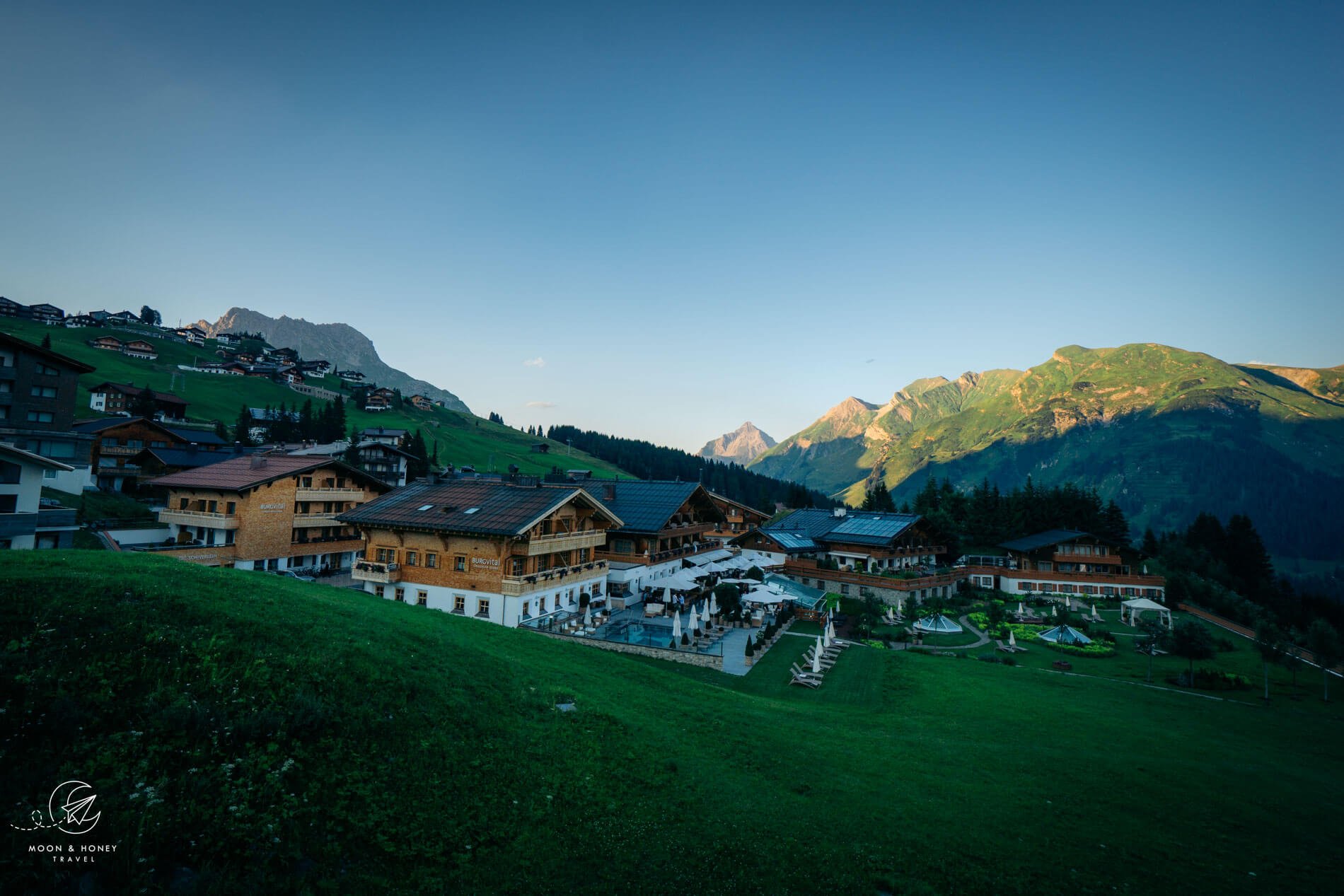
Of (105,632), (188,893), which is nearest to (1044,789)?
(188,893)

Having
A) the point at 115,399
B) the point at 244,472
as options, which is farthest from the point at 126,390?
the point at 244,472

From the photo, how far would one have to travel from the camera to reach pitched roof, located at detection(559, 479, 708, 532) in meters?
53.4

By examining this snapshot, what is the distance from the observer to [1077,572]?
7169cm

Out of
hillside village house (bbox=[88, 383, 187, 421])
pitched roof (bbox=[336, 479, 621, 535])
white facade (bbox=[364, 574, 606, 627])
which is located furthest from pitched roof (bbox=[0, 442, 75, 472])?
hillside village house (bbox=[88, 383, 187, 421])

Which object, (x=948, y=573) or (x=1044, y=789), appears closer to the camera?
(x=1044, y=789)

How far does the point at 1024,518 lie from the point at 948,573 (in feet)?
129

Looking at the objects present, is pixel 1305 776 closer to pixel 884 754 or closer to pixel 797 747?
pixel 884 754

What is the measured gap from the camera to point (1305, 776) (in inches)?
809

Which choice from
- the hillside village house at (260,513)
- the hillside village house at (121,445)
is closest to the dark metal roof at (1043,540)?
the hillside village house at (260,513)

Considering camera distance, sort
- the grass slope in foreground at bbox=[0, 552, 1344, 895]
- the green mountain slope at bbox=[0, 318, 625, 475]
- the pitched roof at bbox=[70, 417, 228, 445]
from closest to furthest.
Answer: the grass slope in foreground at bbox=[0, 552, 1344, 895] → the pitched roof at bbox=[70, 417, 228, 445] → the green mountain slope at bbox=[0, 318, 625, 475]

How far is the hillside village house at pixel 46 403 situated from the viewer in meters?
50.8

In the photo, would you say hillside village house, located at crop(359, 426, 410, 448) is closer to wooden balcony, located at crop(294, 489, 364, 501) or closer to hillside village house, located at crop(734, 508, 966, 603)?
wooden balcony, located at crop(294, 489, 364, 501)

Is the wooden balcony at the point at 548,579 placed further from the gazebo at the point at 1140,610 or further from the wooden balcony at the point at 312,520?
the gazebo at the point at 1140,610

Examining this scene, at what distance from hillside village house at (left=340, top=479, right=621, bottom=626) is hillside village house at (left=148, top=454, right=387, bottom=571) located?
6.27m
